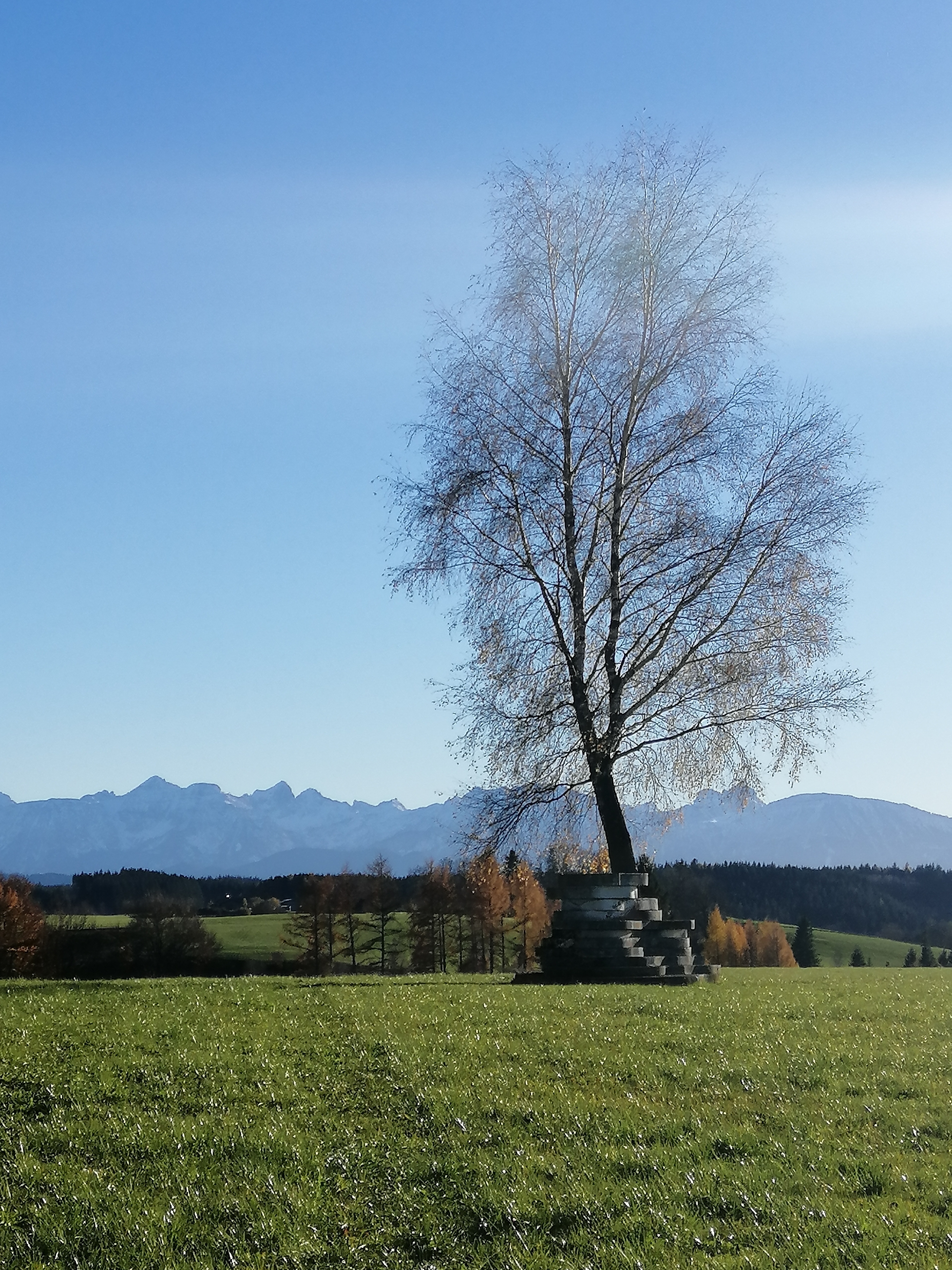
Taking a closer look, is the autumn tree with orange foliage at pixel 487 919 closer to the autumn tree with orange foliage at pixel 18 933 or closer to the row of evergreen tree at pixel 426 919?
the row of evergreen tree at pixel 426 919

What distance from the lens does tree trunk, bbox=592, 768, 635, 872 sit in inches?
1055

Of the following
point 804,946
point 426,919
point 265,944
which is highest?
point 426,919

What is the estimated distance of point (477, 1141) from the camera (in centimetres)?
1017

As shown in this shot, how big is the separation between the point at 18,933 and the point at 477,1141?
283 feet

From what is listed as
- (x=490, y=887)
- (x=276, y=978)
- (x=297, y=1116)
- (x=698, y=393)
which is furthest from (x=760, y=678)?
(x=490, y=887)

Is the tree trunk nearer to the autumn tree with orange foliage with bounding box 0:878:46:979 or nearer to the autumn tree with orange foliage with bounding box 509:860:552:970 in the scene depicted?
the autumn tree with orange foliage with bounding box 0:878:46:979

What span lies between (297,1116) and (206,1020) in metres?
6.02

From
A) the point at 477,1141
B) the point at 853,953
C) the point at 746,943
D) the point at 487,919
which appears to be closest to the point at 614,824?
the point at 477,1141

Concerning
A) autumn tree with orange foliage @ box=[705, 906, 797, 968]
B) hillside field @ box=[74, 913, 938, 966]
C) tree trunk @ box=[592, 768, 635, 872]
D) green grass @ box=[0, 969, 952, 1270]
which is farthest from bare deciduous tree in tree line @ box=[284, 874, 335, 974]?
green grass @ box=[0, 969, 952, 1270]

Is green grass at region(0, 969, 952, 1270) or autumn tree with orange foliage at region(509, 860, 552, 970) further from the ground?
green grass at region(0, 969, 952, 1270)

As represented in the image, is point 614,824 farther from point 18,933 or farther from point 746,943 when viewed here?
point 746,943

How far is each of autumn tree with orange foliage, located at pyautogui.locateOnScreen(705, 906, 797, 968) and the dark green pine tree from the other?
13.9 feet

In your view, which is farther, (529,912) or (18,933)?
(529,912)

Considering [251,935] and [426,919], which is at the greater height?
[426,919]
